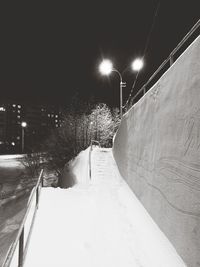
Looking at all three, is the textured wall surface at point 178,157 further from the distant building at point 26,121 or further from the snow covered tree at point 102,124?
the distant building at point 26,121

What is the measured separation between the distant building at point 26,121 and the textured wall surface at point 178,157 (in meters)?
77.2

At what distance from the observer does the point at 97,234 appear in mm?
5676

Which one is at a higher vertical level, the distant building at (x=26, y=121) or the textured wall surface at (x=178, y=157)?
the distant building at (x=26, y=121)

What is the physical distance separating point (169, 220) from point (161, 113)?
2.10 metres

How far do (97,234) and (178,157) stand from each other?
8.86 ft

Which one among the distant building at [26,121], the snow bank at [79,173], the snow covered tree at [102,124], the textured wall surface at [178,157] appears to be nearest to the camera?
the textured wall surface at [178,157]

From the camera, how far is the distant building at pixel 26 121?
92494mm

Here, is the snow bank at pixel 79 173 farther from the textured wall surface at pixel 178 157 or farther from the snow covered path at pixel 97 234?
the textured wall surface at pixel 178 157

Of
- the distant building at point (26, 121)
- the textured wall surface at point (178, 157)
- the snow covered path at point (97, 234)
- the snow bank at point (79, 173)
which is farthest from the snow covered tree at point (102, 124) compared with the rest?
the distant building at point (26, 121)

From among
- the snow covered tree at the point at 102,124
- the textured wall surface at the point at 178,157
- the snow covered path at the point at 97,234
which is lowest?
the snow covered path at the point at 97,234

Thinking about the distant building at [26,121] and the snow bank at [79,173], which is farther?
the distant building at [26,121]

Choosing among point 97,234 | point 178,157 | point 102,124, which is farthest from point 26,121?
point 178,157

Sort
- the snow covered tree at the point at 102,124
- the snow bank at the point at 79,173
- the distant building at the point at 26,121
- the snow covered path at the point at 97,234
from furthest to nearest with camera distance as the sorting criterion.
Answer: the distant building at the point at 26,121, the snow covered tree at the point at 102,124, the snow bank at the point at 79,173, the snow covered path at the point at 97,234

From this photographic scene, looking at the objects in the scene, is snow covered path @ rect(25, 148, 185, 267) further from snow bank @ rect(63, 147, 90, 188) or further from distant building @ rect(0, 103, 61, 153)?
distant building @ rect(0, 103, 61, 153)
